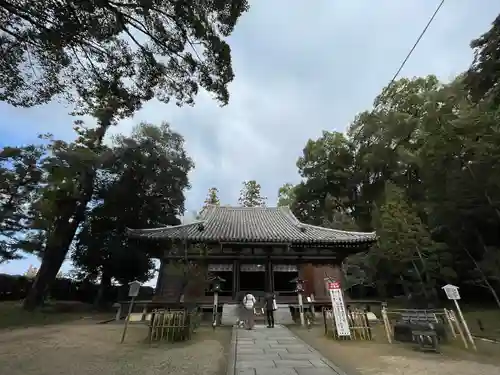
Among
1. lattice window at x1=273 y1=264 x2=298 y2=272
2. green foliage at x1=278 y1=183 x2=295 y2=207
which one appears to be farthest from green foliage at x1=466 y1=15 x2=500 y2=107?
green foliage at x1=278 y1=183 x2=295 y2=207

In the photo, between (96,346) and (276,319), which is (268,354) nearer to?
(96,346)

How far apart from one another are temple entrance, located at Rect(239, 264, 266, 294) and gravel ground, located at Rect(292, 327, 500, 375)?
281 inches

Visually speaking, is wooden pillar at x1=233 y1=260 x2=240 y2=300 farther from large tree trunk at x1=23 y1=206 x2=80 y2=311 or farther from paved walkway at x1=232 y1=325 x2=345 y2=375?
large tree trunk at x1=23 y1=206 x2=80 y2=311

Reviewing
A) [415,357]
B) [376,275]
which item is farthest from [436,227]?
[415,357]

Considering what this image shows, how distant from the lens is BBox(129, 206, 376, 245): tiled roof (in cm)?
1482

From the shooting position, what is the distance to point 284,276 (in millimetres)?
16094

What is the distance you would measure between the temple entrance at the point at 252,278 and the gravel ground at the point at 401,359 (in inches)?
281

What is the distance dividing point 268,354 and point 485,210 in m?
15.5

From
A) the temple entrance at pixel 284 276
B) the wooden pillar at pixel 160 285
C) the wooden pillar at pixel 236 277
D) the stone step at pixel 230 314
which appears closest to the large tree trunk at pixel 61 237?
the wooden pillar at pixel 160 285

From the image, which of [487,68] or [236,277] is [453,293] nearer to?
[487,68]

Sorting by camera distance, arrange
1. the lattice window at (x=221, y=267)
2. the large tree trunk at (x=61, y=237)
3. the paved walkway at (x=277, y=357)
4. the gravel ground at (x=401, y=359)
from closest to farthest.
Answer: the paved walkway at (x=277, y=357) → the gravel ground at (x=401, y=359) → the lattice window at (x=221, y=267) → the large tree trunk at (x=61, y=237)

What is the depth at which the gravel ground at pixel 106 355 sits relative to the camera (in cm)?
567

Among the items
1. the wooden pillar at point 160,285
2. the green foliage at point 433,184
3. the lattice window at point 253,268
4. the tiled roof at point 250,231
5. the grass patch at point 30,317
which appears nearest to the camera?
the grass patch at point 30,317

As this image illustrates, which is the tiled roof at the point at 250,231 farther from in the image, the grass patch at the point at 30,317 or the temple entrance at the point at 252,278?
the grass patch at the point at 30,317
